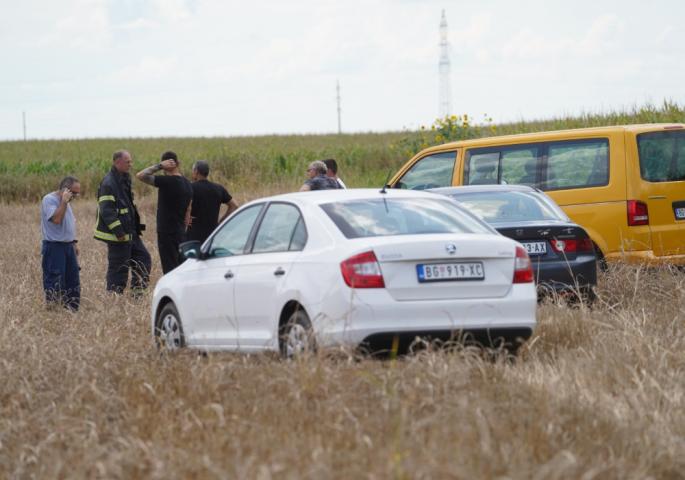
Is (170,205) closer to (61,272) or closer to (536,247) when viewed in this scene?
(61,272)

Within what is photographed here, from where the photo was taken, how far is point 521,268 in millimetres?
8594

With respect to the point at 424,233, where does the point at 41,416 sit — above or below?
below

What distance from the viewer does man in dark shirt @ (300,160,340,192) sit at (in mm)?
14117

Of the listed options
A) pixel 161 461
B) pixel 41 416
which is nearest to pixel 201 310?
pixel 41 416

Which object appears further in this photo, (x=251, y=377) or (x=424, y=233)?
(x=424, y=233)

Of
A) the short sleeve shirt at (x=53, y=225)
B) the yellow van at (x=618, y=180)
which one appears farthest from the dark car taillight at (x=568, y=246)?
the short sleeve shirt at (x=53, y=225)

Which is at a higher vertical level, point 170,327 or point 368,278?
point 368,278

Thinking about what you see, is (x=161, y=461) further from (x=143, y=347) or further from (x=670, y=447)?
(x=143, y=347)

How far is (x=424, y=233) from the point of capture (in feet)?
28.2

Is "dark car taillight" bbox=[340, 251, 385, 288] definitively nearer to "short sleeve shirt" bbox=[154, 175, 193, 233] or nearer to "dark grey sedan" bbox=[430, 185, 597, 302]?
"dark grey sedan" bbox=[430, 185, 597, 302]

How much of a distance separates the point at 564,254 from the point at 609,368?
3.86 m

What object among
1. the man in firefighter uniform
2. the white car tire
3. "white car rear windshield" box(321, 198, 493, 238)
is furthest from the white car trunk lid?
the man in firefighter uniform

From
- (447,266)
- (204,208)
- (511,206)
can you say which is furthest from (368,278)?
(204,208)

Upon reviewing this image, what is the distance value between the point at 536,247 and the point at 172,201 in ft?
14.8
